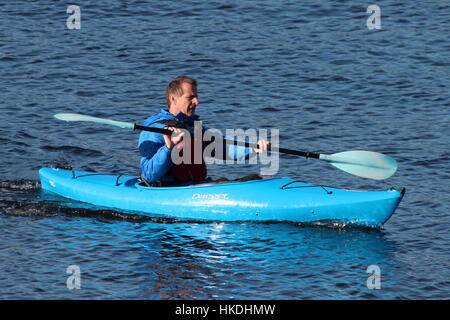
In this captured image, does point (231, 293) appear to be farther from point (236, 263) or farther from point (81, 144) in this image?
point (81, 144)

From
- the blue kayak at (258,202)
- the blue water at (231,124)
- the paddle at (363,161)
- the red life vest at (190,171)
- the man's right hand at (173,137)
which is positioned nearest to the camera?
the blue water at (231,124)

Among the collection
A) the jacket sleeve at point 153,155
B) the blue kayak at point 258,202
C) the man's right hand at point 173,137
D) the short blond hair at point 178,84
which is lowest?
the blue kayak at point 258,202

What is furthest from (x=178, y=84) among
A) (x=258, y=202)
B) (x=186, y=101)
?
(x=258, y=202)

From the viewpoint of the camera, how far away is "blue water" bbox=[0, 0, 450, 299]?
806 cm

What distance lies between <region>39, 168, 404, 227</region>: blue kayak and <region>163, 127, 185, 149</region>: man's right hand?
671 millimetres

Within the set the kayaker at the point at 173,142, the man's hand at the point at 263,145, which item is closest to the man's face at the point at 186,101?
the kayaker at the point at 173,142

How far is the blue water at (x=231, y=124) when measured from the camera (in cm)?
806

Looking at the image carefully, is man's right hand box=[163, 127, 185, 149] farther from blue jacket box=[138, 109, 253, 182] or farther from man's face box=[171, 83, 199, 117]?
man's face box=[171, 83, 199, 117]

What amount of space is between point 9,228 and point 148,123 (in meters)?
1.77

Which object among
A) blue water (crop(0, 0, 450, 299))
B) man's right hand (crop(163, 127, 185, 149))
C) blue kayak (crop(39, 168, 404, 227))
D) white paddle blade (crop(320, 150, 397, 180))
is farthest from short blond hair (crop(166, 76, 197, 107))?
white paddle blade (crop(320, 150, 397, 180))

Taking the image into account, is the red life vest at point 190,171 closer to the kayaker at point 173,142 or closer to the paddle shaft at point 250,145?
the kayaker at point 173,142

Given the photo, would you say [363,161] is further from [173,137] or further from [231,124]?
[231,124]

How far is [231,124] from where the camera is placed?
12.5 metres

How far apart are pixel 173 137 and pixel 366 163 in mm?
2049
